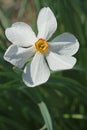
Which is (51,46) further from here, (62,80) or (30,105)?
(30,105)

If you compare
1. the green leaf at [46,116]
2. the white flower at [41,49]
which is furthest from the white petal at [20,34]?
the green leaf at [46,116]

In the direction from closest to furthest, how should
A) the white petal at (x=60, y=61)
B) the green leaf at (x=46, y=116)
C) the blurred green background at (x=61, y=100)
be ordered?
the white petal at (x=60, y=61)
the green leaf at (x=46, y=116)
the blurred green background at (x=61, y=100)

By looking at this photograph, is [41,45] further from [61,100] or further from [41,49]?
[61,100]

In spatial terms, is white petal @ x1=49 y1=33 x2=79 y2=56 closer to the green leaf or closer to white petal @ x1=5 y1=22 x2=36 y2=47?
white petal @ x1=5 y1=22 x2=36 y2=47

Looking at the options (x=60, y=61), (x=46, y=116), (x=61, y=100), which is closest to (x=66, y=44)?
(x=60, y=61)

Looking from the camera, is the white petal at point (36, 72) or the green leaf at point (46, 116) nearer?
the white petal at point (36, 72)

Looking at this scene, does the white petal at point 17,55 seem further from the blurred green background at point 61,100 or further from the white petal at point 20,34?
the blurred green background at point 61,100

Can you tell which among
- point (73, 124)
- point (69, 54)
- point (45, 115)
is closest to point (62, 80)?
point (45, 115)

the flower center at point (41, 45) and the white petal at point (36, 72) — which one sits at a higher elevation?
the flower center at point (41, 45)
